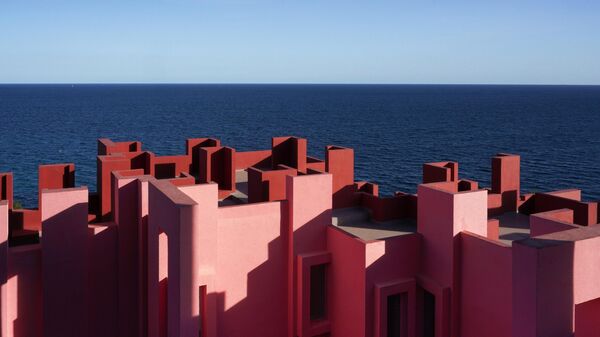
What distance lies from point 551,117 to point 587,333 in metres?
134

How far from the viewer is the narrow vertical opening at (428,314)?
627 inches

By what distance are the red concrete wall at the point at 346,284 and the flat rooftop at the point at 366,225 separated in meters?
1.06

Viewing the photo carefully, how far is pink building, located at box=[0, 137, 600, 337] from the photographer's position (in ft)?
43.6

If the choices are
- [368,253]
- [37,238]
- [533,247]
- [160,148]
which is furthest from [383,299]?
[160,148]

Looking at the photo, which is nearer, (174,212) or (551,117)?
(174,212)

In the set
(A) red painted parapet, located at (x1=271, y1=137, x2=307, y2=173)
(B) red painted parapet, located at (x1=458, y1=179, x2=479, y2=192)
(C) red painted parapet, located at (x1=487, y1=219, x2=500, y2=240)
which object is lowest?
(C) red painted parapet, located at (x1=487, y1=219, x2=500, y2=240)

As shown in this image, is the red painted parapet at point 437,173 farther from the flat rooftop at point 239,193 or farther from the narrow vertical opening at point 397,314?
the flat rooftop at point 239,193

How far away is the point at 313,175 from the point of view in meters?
16.5

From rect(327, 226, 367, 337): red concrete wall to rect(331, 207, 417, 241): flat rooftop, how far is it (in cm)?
106

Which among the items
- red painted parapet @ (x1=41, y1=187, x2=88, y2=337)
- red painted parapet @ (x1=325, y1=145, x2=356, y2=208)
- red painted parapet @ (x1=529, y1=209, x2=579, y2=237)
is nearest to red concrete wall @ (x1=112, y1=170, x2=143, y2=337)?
red painted parapet @ (x1=41, y1=187, x2=88, y2=337)

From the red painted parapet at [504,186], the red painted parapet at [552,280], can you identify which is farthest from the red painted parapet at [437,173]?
the red painted parapet at [552,280]

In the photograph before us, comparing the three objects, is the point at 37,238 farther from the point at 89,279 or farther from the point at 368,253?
the point at 368,253

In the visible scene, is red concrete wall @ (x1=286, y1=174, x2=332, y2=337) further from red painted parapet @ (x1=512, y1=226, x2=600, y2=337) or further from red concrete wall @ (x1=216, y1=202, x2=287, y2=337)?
red painted parapet @ (x1=512, y1=226, x2=600, y2=337)

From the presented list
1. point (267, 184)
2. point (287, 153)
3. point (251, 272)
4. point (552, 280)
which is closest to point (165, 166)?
point (287, 153)
